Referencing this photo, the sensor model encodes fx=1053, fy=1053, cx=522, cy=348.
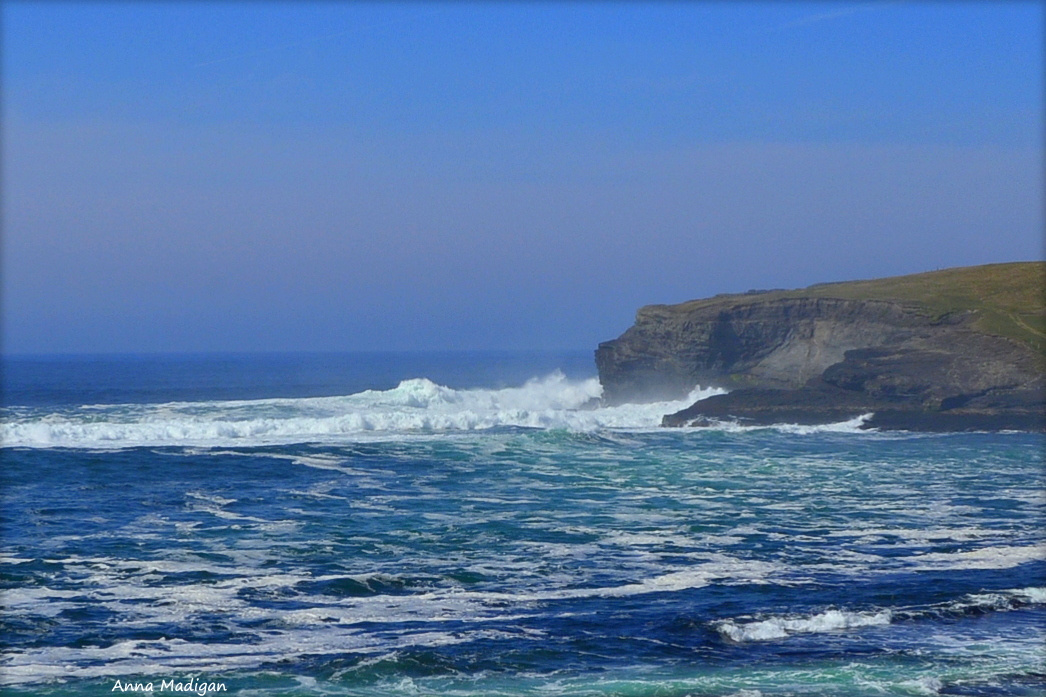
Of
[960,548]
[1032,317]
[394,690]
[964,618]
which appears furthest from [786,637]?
[1032,317]

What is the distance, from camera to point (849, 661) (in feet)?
A: 41.6

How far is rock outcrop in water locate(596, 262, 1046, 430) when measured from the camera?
42.3 metres

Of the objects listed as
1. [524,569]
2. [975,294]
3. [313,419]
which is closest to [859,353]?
[975,294]

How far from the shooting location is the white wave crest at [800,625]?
543 inches

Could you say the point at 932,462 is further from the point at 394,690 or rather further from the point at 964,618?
the point at 394,690

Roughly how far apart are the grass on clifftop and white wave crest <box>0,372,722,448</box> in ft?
28.6

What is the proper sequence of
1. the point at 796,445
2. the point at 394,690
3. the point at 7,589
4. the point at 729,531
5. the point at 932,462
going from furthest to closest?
the point at 796,445, the point at 932,462, the point at 729,531, the point at 7,589, the point at 394,690

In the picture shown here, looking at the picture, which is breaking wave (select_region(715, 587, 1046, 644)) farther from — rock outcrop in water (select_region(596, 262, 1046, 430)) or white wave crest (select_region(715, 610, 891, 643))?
rock outcrop in water (select_region(596, 262, 1046, 430))

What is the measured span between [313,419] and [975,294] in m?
31.7

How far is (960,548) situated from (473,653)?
10.2 meters

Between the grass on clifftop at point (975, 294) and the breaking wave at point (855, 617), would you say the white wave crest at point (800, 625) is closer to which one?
the breaking wave at point (855, 617)

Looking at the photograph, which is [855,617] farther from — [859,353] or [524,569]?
[859,353]

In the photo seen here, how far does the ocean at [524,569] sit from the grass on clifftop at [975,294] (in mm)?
10678

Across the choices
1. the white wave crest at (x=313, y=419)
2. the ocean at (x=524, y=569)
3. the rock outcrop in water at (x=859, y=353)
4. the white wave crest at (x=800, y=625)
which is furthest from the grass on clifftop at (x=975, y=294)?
the white wave crest at (x=800, y=625)
